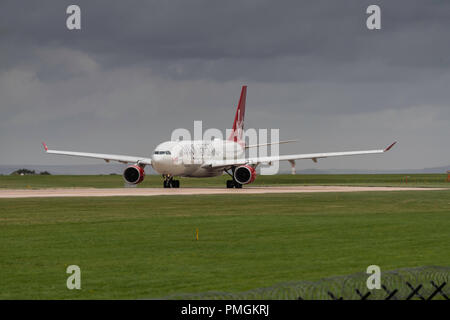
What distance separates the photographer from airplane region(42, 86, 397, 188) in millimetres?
69000

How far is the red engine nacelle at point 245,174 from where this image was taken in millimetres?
68750

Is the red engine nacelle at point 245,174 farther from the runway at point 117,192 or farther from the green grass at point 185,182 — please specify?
the green grass at point 185,182

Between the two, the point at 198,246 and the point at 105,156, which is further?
the point at 105,156

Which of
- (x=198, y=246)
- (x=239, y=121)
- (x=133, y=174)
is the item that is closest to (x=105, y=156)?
(x=133, y=174)

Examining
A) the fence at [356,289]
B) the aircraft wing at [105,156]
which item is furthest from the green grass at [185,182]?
the fence at [356,289]

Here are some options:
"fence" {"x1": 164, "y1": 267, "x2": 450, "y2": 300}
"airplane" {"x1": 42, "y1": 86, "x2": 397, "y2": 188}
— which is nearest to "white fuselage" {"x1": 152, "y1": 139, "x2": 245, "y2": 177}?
"airplane" {"x1": 42, "y1": 86, "x2": 397, "y2": 188}

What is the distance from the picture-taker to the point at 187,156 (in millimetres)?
71062

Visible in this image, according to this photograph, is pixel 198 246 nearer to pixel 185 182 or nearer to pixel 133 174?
pixel 133 174

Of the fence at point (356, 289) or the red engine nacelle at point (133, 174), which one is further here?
the red engine nacelle at point (133, 174)

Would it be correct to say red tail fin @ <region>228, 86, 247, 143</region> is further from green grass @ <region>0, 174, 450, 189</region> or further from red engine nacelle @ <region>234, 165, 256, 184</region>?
red engine nacelle @ <region>234, 165, 256, 184</region>

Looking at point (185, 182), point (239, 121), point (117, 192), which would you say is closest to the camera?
point (117, 192)

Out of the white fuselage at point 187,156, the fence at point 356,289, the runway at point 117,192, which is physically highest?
the white fuselage at point 187,156

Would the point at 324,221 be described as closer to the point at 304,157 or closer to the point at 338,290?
the point at 338,290

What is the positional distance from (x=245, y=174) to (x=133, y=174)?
38.3ft
